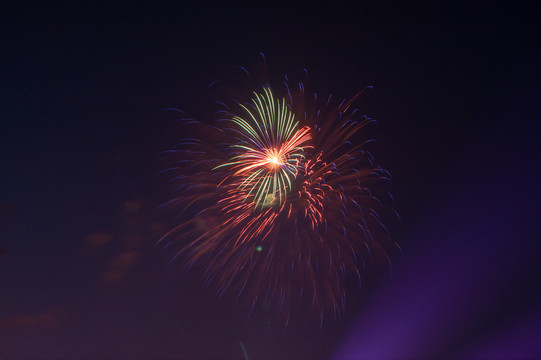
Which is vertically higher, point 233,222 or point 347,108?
point 347,108

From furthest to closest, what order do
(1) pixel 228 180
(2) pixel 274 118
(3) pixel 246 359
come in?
1. (3) pixel 246 359
2. (1) pixel 228 180
3. (2) pixel 274 118

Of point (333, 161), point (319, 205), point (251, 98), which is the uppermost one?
point (251, 98)

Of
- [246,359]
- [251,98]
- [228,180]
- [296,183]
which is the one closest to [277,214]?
[296,183]

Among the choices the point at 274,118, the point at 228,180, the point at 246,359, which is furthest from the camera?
the point at 246,359

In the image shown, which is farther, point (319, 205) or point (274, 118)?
point (319, 205)

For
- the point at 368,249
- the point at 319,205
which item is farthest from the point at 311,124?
the point at 368,249

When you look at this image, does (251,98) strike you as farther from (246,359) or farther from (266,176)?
(246,359)

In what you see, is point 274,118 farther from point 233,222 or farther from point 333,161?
point 233,222

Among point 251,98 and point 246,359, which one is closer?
point 251,98

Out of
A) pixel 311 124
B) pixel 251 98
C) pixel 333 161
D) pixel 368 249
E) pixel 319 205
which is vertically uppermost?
pixel 251 98
